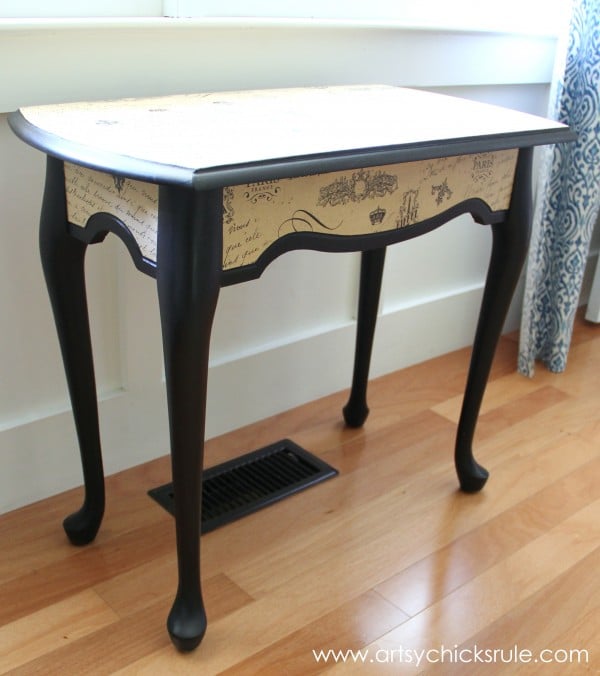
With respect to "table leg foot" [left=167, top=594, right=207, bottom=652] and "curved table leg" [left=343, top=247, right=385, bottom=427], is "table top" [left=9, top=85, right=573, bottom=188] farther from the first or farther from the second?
"table leg foot" [left=167, top=594, right=207, bottom=652]

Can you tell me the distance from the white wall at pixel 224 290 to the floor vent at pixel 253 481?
113mm

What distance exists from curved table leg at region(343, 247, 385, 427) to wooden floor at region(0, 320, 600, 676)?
45mm

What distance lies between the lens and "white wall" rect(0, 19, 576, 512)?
1.22 metres

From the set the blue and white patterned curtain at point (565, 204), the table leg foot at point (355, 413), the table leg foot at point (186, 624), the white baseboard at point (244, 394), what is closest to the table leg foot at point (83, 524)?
the white baseboard at point (244, 394)

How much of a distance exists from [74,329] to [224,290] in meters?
0.44

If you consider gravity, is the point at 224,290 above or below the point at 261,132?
below

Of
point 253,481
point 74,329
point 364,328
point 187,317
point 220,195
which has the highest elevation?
point 220,195

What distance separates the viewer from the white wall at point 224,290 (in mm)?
1217

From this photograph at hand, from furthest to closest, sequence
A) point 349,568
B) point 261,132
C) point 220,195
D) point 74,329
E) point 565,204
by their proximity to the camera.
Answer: point 565,204, point 349,568, point 74,329, point 261,132, point 220,195

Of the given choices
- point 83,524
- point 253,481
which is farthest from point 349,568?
point 83,524

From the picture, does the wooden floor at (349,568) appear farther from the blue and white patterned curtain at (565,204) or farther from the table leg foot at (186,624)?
the blue and white patterned curtain at (565,204)

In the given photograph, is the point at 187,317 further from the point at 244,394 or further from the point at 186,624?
the point at 244,394

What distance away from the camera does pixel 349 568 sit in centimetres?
128

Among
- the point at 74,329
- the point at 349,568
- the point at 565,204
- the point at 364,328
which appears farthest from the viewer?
the point at 565,204
